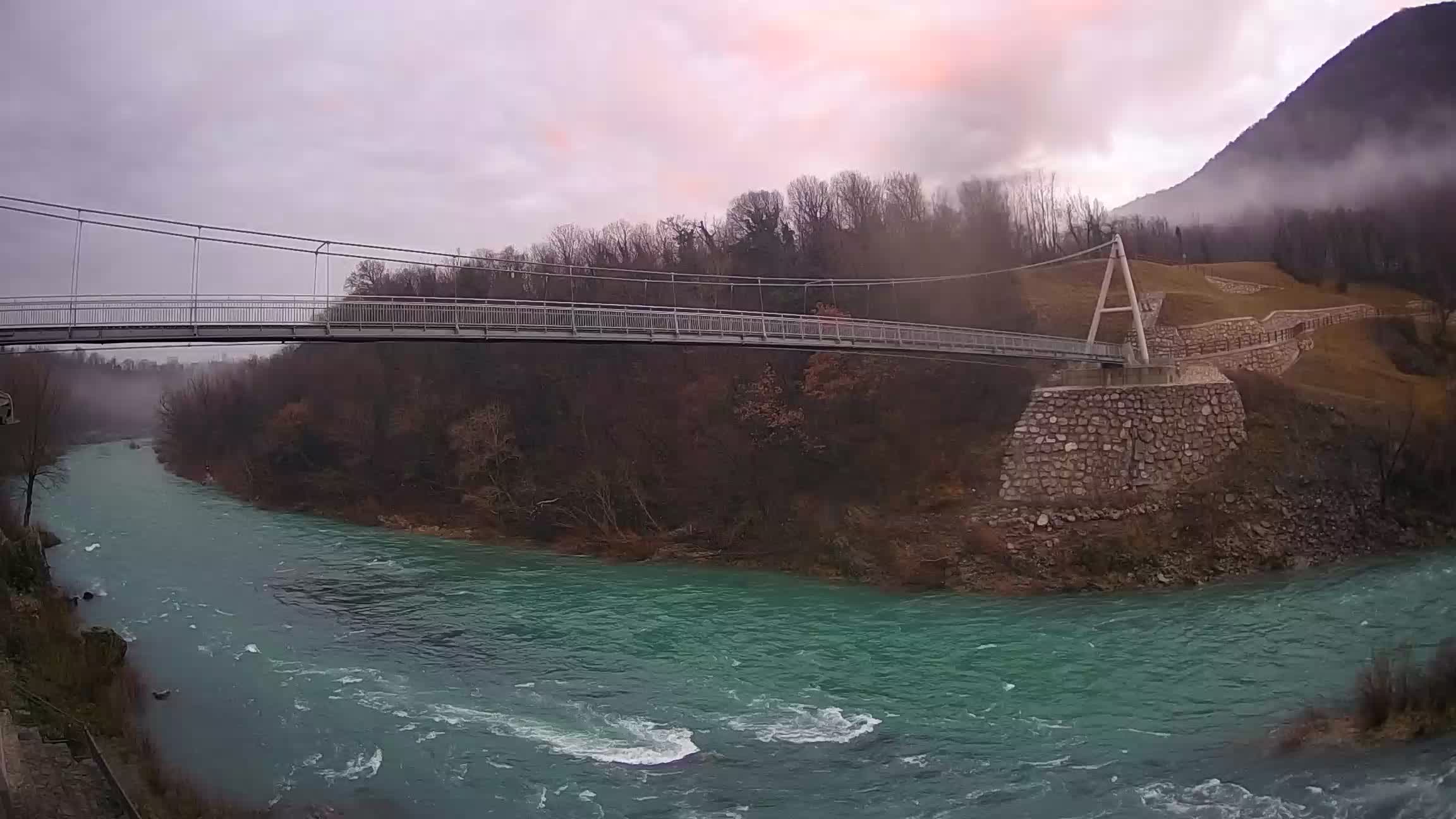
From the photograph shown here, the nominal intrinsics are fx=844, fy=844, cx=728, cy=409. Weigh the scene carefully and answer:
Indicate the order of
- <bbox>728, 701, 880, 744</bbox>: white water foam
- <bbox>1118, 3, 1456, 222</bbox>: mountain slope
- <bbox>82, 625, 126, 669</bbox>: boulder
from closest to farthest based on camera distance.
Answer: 1. <bbox>728, 701, 880, 744</bbox>: white water foam
2. <bbox>82, 625, 126, 669</bbox>: boulder
3. <bbox>1118, 3, 1456, 222</bbox>: mountain slope

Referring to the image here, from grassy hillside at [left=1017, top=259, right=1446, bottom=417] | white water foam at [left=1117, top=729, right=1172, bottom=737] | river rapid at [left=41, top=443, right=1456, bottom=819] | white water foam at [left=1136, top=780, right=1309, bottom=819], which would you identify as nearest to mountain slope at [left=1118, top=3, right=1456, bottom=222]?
grassy hillside at [left=1017, top=259, right=1446, bottom=417]

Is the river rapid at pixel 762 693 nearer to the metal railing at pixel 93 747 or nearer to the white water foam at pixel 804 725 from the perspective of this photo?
the white water foam at pixel 804 725

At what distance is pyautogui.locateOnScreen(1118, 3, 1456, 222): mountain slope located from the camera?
67.2 m

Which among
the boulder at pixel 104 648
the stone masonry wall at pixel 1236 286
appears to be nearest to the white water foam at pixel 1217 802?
the boulder at pixel 104 648

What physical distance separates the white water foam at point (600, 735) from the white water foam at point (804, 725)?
1124 millimetres

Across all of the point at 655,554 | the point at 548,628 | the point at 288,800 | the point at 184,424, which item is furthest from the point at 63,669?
the point at 184,424

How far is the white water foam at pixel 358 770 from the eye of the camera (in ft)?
40.6

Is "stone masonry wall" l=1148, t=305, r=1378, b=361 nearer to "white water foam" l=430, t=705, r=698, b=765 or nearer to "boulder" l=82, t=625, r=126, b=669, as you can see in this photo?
"white water foam" l=430, t=705, r=698, b=765

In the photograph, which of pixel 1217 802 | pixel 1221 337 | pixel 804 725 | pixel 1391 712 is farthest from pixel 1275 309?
pixel 804 725

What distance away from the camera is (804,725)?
45.8 feet

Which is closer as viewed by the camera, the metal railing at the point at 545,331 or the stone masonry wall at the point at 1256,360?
the metal railing at the point at 545,331

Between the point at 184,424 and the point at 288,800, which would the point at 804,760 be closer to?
the point at 288,800

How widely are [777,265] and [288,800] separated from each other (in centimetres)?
3442

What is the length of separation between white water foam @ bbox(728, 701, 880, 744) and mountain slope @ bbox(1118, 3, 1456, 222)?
211ft
